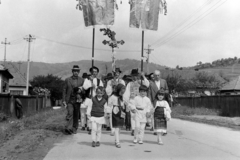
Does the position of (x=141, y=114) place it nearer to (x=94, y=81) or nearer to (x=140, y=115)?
(x=140, y=115)

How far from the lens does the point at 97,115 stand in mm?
8484

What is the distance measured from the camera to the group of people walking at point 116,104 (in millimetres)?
8558

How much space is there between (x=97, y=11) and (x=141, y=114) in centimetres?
489

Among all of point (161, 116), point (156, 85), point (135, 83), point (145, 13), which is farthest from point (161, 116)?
point (145, 13)

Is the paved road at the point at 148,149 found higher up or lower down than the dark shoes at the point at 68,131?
lower down

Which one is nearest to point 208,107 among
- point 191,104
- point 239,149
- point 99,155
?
point 191,104

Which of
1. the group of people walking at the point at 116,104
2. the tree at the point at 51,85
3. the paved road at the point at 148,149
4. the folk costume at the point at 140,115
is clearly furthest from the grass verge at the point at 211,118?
the tree at the point at 51,85

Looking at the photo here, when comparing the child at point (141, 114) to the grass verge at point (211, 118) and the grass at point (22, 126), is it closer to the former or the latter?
the grass at point (22, 126)

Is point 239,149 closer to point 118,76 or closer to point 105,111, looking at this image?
point 105,111

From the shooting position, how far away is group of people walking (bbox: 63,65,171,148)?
8.56 m

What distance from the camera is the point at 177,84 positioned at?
56.7m

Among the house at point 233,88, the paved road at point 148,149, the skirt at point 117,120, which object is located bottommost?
the paved road at point 148,149

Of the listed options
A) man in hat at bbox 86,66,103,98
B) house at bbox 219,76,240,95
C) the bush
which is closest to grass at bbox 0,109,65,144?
the bush

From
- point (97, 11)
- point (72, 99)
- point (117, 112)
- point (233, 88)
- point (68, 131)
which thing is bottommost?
point (68, 131)
